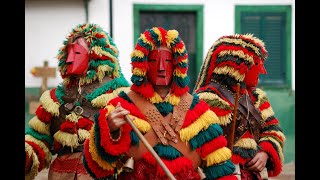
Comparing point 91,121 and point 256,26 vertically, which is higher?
point 256,26

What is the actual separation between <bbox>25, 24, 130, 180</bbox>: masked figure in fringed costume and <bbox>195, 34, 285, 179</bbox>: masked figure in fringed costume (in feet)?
2.86

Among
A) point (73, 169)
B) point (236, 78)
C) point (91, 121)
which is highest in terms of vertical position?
point (236, 78)

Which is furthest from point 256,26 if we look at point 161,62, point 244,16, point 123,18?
point 161,62

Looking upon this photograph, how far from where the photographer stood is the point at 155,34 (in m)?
4.80

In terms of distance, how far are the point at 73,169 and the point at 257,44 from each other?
2.08m

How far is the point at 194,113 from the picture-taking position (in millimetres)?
4809

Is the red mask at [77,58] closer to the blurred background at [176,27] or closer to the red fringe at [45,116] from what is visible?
the red fringe at [45,116]

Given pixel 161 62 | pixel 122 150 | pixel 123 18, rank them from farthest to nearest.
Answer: pixel 123 18, pixel 161 62, pixel 122 150

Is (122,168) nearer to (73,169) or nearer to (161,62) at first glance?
(161,62)

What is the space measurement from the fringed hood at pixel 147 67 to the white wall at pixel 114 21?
657cm

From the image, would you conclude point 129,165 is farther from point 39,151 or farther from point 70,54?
point 70,54

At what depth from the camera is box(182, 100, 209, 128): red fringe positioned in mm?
4762

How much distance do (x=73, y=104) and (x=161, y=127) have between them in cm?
167

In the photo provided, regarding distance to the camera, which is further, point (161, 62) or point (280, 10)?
point (280, 10)
